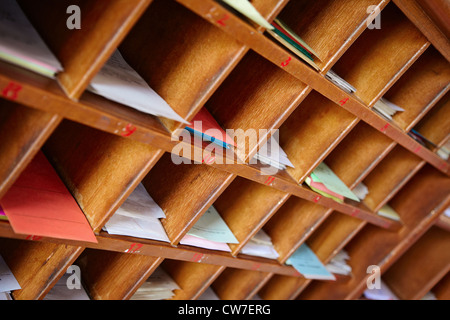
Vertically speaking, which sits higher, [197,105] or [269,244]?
[197,105]

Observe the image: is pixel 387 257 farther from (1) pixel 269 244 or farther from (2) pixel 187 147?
(2) pixel 187 147

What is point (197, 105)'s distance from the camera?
3.49ft

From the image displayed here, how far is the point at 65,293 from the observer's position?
1.31 metres

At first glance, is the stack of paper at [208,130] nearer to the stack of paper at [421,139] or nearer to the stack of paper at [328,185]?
the stack of paper at [328,185]

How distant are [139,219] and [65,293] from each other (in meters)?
0.33

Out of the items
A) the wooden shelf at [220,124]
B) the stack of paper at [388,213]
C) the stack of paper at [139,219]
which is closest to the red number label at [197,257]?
the wooden shelf at [220,124]

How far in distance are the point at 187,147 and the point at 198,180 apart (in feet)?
0.75

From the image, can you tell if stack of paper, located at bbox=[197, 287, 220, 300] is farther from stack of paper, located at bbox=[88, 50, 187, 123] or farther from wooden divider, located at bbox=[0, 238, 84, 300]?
stack of paper, located at bbox=[88, 50, 187, 123]

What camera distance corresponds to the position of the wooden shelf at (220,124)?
91cm

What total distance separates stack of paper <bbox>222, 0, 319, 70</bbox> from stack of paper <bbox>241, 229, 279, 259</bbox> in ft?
2.37

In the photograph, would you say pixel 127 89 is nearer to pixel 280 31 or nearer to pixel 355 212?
pixel 280 31

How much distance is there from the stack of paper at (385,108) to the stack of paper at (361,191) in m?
0.38

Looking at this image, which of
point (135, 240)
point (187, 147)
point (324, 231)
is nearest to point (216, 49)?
Answer: point (187, 147)

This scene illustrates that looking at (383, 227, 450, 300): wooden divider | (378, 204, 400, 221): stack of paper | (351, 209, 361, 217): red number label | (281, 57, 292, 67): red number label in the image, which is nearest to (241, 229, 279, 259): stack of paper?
(351, 209, 361, 217): red number label
